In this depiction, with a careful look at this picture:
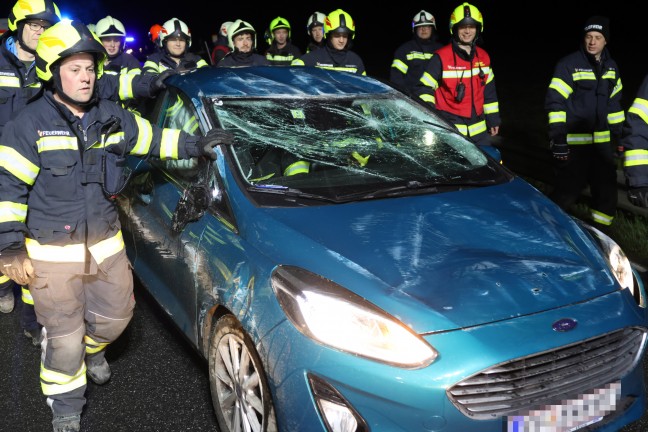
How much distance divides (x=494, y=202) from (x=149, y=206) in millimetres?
1756

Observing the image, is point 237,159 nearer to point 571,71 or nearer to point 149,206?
point 149,206

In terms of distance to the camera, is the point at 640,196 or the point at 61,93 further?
the point at 640,196

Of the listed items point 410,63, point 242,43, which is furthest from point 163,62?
point 410,63

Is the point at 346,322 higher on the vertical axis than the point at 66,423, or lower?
higher

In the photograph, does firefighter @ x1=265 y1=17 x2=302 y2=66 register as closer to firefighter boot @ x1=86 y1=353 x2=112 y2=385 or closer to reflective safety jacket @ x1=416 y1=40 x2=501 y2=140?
reflective safety jacket @ x1=416 y1=40 x2=501 y2=140

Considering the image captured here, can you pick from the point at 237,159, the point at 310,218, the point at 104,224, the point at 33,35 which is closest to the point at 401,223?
the point at 310,218

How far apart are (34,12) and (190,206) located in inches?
88.7

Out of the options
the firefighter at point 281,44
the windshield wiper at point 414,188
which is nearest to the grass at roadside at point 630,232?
the windshield wiper at point 414,188

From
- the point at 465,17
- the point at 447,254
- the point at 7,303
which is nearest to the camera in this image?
the point at 447,254

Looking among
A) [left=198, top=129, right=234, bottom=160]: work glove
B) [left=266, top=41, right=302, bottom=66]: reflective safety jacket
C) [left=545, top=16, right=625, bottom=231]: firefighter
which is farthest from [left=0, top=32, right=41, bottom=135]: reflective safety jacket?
[left=266, top=41, right=302, bottom=66]: reflective safety jacket

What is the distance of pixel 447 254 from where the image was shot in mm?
2703

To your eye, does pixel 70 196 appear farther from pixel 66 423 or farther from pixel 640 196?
pixel 640 196

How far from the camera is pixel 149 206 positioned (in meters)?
3.70

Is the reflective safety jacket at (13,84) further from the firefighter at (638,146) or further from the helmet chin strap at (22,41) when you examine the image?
the firefighter at (638,146)
